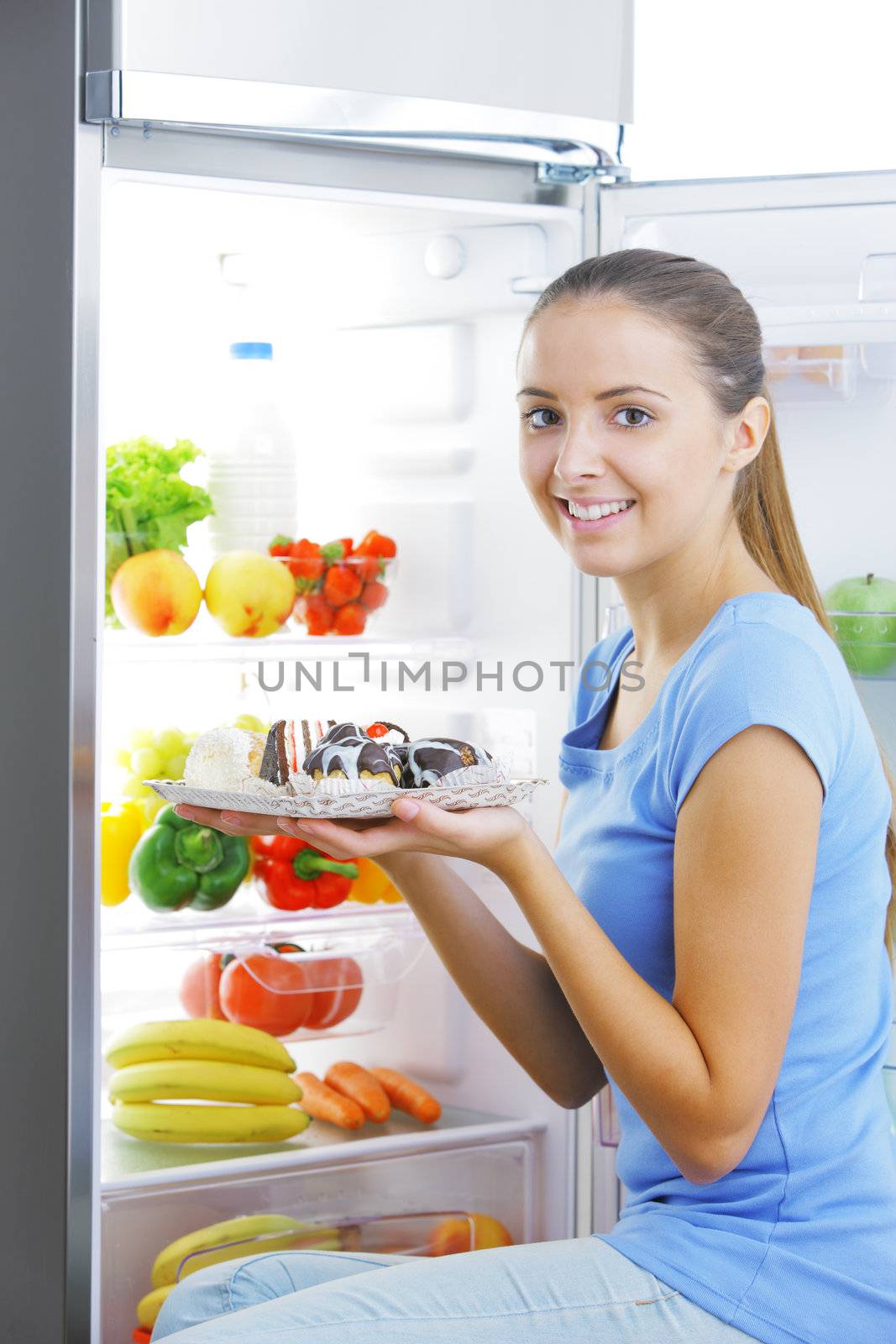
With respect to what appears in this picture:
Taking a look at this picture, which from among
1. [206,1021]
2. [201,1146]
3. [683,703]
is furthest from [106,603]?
[683,703]

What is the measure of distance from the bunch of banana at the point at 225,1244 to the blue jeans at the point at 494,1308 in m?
0.69

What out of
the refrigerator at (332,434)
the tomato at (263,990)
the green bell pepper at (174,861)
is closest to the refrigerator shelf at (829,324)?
the refrigerator at (332,434)

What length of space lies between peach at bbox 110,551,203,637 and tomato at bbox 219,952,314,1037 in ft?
1.46

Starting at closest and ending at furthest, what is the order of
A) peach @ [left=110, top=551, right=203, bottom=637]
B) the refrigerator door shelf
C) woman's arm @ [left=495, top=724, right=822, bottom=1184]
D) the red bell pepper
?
woman's arm @ [left=495, top=724, right=822, bottom=1184], the refrigerator door shelf, peach @ [left=110, top=551, right=203, bottom=637], the red bell pepper

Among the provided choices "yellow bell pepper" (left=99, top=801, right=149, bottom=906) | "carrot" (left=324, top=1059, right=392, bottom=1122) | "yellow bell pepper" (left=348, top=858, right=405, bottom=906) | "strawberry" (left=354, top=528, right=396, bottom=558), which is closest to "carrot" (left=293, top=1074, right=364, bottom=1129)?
"carrot" (left=324, top=1059, right=392, bottom=1122)

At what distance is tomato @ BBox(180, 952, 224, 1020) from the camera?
6.03 ft

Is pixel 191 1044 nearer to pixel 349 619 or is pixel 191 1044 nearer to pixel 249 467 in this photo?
pixel 349 619

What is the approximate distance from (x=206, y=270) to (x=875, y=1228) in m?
1.37

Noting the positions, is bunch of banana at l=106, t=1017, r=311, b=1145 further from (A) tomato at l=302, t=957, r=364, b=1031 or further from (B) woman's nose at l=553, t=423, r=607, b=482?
(B) woman's nose at l=553, t=423, r=607, b=482

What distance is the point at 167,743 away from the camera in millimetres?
1776

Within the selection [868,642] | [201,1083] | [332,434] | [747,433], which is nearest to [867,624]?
[868,642]

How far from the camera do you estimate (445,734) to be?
1947 millimetres

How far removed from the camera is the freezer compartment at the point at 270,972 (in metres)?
1.82

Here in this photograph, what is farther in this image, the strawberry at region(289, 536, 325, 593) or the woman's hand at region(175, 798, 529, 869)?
the strawberry at region(289, 536, 325, 593)
